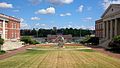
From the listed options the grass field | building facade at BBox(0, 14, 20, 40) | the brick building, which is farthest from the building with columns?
the grass field

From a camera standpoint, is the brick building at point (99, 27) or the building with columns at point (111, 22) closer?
the building with columns at point (111, 22)

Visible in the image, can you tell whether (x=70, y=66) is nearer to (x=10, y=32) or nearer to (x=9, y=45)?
(x=9, y=45)

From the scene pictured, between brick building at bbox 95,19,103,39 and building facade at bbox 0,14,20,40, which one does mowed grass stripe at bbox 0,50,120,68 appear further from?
brick building at bbox 95,19,103,39

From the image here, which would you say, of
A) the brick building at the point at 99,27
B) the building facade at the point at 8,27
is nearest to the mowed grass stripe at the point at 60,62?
the building facade at the point at 8,27

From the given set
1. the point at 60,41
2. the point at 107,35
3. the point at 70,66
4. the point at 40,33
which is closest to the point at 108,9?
the point at 107,35

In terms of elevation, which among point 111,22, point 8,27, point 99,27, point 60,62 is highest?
point 111,22

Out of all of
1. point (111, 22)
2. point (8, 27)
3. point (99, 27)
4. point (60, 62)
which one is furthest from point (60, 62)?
point (99, 27)

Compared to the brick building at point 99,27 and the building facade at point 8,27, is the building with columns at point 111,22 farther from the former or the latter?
the building facade at point 8,27

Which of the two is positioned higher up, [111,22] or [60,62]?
[111,22]

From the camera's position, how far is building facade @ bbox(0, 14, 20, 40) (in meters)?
75.6

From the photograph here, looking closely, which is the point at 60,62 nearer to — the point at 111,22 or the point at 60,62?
the point at 60,62

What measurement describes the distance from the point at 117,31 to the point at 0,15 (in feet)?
110

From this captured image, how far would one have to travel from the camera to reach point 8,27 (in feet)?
Answer: 271

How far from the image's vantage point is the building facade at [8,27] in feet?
248
